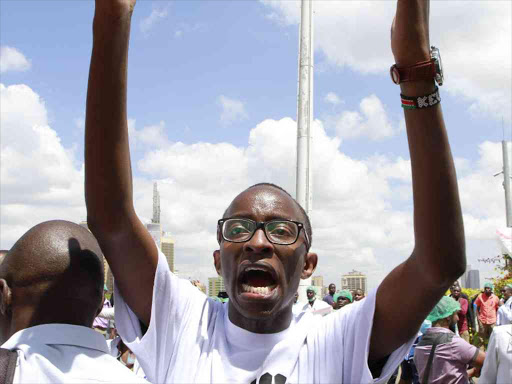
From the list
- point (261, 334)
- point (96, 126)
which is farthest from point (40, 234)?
point (261, 334)

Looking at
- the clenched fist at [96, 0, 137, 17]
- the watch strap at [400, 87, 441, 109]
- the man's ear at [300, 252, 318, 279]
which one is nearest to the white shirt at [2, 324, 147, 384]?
the man's ear at [300, 252, 318, 279]

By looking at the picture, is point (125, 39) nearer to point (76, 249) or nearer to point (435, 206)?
point (76, 249)

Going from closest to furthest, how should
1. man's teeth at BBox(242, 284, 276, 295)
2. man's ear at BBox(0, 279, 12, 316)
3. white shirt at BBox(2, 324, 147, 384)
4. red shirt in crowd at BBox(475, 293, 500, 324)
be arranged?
white shirt at BBox(2, 324, 147, 384), man's ear at BBox(0, 279, 12, 316), man's teeth at BBox(242, 284, 276, 295), red shirt in crowd at BBox(475, 293, 500, 324)

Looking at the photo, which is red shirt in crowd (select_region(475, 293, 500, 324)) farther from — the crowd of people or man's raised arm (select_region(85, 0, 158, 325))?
man's raised arm (select_region(85, 0, 158, 325))

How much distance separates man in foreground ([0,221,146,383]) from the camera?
1.68m

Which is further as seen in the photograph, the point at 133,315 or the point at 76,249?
the point at 133,315

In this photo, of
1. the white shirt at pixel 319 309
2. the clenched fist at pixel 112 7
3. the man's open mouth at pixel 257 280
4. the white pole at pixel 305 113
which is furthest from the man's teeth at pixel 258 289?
the white pole at pixel 305 113

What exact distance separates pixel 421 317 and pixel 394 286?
0.42ft

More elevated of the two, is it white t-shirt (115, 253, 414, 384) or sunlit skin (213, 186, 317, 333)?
sunlit skin (213, 186, 317, 333)

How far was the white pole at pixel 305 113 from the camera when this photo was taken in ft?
39.8

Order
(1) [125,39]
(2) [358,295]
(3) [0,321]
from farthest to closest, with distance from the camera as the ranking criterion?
(2) [358,295] → (3) [0,321] → (1) [125,39]

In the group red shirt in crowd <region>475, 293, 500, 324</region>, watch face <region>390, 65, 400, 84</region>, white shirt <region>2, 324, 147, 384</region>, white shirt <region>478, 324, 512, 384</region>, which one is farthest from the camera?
red shirt in crowd <region>475, 293, 500, 324</region>

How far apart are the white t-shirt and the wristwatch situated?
28.9 inches

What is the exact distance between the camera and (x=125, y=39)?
176 centimetres
